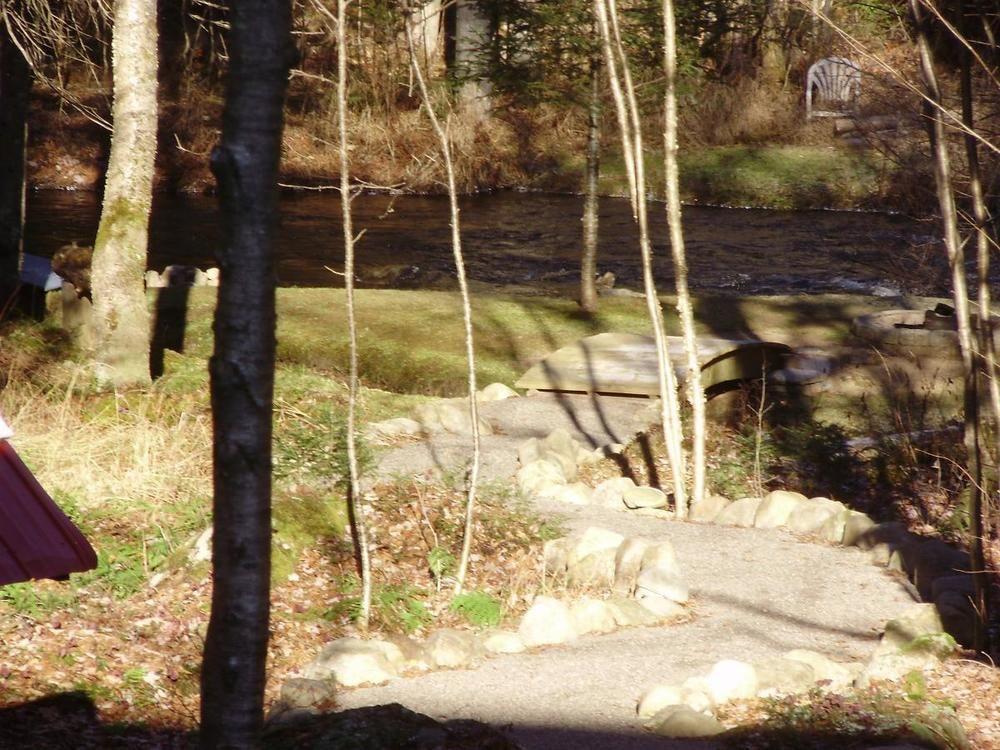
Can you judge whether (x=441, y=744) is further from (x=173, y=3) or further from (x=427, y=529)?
(x=173, y=3)

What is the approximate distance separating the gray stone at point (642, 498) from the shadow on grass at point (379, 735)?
3.92 m

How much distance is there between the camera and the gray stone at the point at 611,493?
31.0 feet

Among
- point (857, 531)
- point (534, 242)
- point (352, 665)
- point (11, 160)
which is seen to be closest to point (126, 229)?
point (11, 160)

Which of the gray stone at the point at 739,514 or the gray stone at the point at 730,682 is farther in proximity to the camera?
the gray stone at the point at 739,514

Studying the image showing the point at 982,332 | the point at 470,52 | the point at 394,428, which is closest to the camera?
the point at 982,332

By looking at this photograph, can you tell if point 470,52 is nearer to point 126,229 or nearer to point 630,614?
A: point 126,229

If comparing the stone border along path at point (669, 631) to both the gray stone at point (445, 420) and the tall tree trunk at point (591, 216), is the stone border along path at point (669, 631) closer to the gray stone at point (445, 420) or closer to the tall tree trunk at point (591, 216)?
the gray stone at point (445, 420)

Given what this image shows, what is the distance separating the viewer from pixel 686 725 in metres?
5.38

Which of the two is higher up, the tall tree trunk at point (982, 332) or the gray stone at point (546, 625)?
the tall tree trunk at point (982, 332)

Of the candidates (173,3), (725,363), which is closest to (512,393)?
(725,363)

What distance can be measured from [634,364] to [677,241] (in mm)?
3922

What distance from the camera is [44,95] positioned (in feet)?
116

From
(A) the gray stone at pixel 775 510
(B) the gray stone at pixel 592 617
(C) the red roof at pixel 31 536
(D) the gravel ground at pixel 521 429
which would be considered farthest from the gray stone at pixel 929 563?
(C) the red roof at pixel 31 536

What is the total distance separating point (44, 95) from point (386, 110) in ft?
34.2
